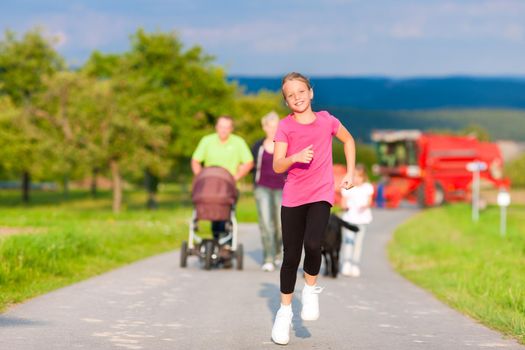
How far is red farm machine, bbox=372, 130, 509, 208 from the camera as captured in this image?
44.6 m

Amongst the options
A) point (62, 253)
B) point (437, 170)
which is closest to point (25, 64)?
point (437, 170)

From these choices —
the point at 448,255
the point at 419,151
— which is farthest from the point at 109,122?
the point at 448,255

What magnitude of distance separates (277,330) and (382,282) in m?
5.38

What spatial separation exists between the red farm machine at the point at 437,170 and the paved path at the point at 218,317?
3344 centimetres

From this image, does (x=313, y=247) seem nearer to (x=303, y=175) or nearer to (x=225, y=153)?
(x=303, y=175)

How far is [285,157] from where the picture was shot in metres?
6.73

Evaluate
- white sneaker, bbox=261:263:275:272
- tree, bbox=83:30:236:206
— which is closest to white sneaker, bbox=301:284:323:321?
white sneaker, bbox=261:263:275:272

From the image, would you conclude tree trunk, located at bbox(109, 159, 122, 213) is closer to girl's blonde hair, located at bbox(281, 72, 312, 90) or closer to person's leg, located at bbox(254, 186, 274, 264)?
person's leg, located at bbox(254, 186, 274, 264)

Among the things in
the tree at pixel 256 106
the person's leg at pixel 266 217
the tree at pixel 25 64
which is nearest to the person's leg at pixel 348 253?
the person's leg at pixel 266 217

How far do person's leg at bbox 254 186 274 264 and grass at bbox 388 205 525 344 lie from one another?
197 centimetres

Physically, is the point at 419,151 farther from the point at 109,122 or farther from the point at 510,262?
the point at 510,262

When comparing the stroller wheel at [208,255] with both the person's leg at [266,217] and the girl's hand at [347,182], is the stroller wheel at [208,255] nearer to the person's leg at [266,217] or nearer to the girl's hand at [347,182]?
the person's leg at [266,217]

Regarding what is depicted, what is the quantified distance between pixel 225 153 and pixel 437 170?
3349 cm

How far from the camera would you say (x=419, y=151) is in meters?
45.5
